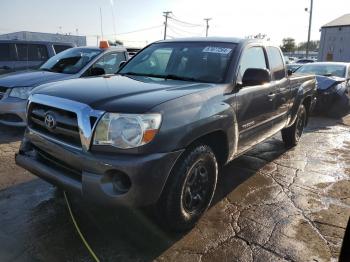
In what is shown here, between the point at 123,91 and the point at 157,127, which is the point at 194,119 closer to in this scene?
the point at 157,127

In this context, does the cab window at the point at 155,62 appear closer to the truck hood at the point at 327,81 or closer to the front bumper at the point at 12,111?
the front bumper at the point at 12,111

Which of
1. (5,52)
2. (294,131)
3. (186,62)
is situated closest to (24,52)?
(5,52)

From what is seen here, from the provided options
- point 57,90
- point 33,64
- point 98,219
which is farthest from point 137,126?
point 33,64

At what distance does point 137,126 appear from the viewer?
270cm

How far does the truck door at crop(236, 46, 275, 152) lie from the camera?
3887 mm

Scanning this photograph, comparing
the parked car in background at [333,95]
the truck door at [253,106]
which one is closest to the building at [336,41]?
the parked car in background at [333,95]

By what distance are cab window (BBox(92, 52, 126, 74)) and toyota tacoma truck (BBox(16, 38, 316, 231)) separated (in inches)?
109

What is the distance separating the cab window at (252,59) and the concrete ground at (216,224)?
1.49m

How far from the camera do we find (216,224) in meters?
3.52

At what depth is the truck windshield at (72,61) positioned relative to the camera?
698 cm

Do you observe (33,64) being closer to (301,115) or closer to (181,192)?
(301,115)

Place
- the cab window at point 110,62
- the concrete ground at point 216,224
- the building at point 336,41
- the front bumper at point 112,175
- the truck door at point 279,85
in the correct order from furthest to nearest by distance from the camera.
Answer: the building at point 336,41 < the cab window at point 110,62 < the truck door at point 279,85 < the concrete ground at point 216,224 < the front bumper at point 112,175

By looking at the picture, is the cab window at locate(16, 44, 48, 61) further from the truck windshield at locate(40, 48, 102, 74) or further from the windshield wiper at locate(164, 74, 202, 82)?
the windshield wiper at locate(164, 74, 202, 82)

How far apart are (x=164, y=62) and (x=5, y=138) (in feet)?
11.6
